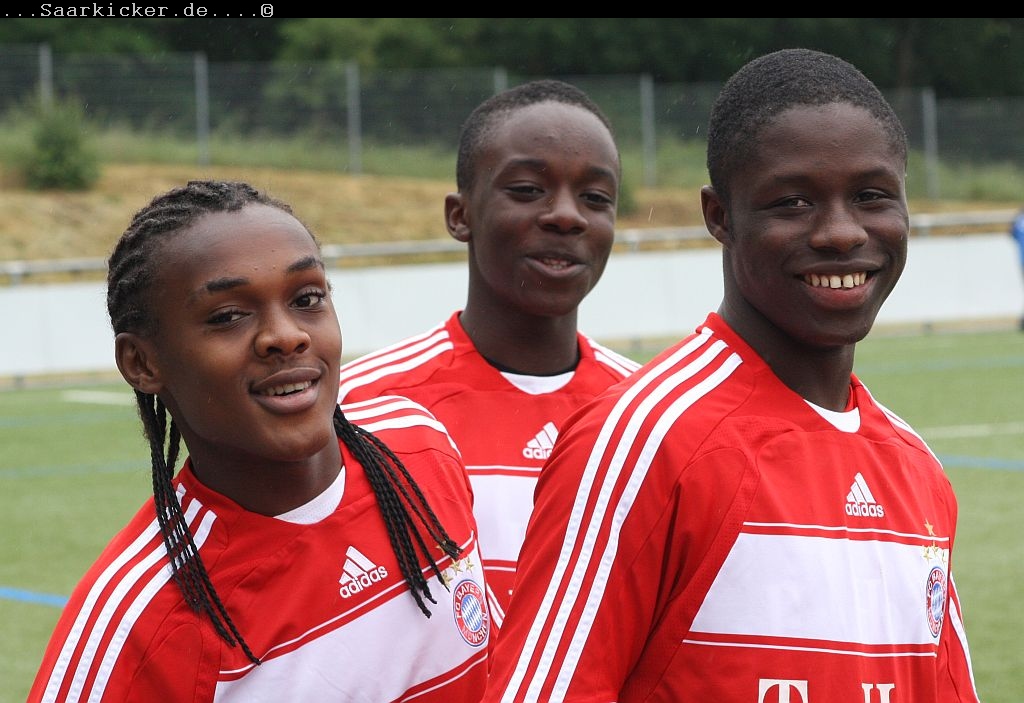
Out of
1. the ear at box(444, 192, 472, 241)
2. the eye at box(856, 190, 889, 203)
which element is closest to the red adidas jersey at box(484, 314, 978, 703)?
the eye at box(856, 190, 889, 203)

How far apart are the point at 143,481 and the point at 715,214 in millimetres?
8191

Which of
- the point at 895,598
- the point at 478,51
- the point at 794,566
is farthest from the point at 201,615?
the point at 478,51

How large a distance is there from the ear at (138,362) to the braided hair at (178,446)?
0.02m

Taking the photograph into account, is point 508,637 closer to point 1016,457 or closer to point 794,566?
point 794,566

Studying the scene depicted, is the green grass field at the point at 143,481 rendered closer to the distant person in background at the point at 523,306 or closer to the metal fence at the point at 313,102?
the distant person in background at the point at 523,306

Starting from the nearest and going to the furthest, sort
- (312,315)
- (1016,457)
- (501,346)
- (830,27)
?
(312,315) < (501,346) < (1016,457) < (830,27)


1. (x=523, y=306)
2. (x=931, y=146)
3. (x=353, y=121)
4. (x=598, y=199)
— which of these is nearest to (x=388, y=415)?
(x=523, y=306)

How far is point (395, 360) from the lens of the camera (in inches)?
163

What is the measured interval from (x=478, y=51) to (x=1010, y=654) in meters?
39.9

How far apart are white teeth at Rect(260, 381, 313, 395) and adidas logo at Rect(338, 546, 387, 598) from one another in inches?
13.4

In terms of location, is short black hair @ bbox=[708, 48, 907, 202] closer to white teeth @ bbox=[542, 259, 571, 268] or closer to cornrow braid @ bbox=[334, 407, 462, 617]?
cornrow braid @ bbox=[334, 407, 462, 617]

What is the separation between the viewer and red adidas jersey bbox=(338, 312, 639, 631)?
12.3 ft

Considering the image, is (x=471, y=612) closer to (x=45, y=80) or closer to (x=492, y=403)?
(x=492, y=403)

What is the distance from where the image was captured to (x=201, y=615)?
8.49ft
